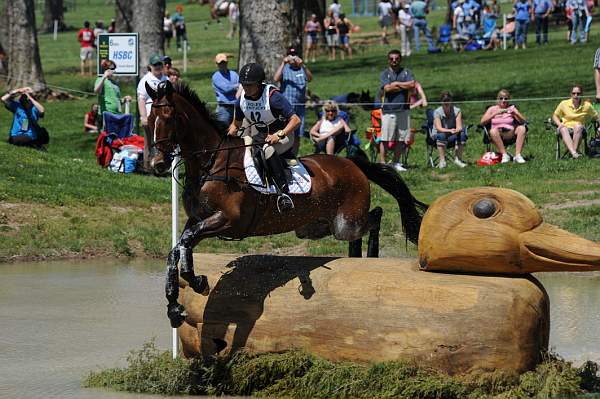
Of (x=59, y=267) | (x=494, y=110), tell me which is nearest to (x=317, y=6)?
(x=494, y=110)

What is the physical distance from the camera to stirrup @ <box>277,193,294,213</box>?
9.86 m

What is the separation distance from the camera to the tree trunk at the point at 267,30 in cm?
2264

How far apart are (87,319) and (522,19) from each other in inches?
1005

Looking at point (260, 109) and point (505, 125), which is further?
point (505, 125)

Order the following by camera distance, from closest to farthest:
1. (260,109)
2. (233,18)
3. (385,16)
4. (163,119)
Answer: (163,119)
(260,109)
(385,16)
(233,18)

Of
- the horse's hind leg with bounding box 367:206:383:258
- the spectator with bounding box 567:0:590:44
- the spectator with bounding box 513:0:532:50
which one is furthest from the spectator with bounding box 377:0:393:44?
the horse's hind leg with bounding box 367:206:383:258

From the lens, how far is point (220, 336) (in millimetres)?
9281

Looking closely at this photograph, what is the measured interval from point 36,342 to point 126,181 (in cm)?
848

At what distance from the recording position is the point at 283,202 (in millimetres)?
9883

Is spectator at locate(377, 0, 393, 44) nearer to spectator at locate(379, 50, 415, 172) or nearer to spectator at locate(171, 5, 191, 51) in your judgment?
spectator at locate(171, 5, 191, 51)

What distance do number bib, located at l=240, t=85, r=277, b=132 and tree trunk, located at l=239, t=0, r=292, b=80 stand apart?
12367mm

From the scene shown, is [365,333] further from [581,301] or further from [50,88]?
[50,88]

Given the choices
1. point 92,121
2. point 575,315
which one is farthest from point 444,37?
point 575,315

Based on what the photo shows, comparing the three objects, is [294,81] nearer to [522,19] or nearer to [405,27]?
[522,19]
